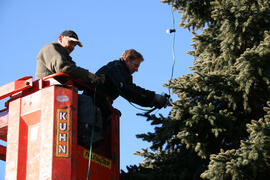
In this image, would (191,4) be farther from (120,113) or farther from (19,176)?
(19,176)

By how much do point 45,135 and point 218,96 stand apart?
326 centimetres

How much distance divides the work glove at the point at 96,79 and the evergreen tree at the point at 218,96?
1146 mm

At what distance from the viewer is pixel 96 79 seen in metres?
7.62

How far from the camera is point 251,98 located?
27.3 ft

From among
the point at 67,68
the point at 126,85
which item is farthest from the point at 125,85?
the point at 67,68

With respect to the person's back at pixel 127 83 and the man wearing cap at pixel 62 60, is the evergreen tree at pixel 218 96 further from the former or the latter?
the man wearing cap at pixel 62 60

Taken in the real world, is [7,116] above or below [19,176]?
above

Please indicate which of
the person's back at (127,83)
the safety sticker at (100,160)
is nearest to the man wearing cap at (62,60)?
the person's back at (127,83)

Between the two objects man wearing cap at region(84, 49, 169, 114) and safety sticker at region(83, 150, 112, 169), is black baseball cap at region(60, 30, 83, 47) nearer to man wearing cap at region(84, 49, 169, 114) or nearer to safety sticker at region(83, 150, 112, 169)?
man wearing cap at region(84, 49, 169, 114)

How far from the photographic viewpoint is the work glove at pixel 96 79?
7501 millimetres

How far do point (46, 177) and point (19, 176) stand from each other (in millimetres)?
520

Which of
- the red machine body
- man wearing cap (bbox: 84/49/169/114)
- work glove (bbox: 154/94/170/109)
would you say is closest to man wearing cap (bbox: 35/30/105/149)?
the red machine body

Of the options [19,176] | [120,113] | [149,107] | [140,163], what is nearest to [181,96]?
[149,107]

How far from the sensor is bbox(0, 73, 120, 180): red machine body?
21.5 ft
